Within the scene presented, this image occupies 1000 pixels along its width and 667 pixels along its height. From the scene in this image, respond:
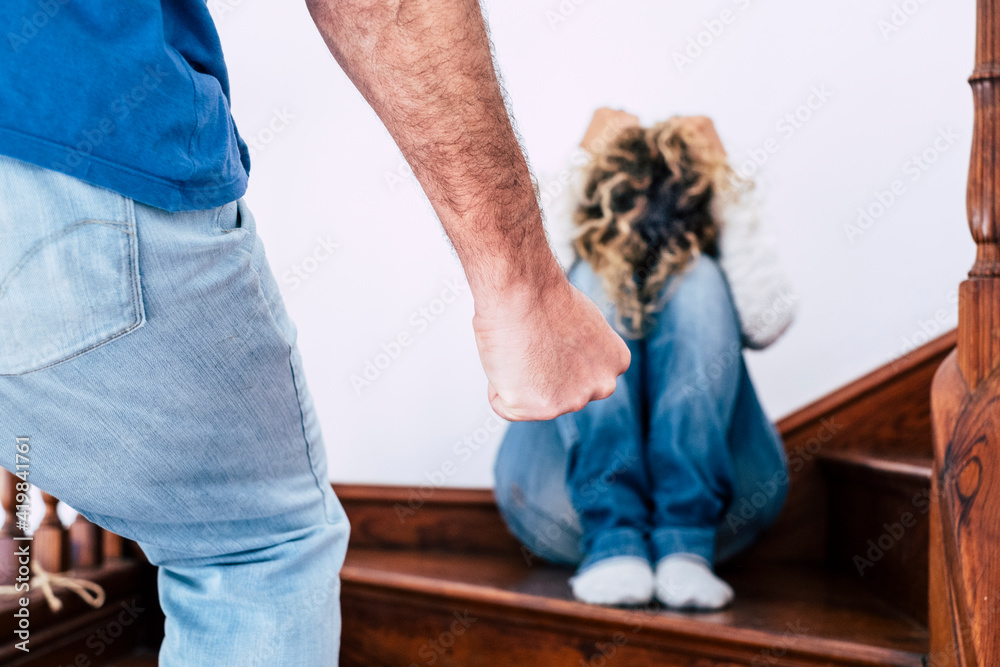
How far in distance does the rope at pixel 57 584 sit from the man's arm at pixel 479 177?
2.55 feet

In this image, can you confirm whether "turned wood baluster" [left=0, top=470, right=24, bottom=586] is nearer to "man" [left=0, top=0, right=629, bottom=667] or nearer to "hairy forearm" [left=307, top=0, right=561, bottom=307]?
"man" [left=0, top=0, right=629, bottom=667]

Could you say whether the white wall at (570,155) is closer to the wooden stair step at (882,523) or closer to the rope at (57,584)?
the wooden stair step at (882,523)

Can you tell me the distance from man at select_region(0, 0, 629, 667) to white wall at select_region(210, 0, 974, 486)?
38.2 inches

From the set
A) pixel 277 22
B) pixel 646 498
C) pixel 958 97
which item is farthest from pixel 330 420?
pixel 958 97

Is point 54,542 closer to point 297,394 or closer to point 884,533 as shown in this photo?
point 297,394

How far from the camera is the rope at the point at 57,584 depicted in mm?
919

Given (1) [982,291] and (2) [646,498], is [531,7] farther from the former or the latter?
(1) [982,291]

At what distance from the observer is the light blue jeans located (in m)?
0.33

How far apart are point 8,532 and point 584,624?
718mm

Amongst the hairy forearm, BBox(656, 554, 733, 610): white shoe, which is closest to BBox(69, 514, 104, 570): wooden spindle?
BBox(656, 554, 733, 610): white shoe

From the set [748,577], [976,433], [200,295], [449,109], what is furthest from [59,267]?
[748,577]

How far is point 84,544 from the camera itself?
1051 millimetres

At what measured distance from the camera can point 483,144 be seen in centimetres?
37

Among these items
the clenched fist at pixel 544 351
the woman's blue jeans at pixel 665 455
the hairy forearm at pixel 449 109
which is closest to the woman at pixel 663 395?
the woman's blue jeans at pixel 665 455
